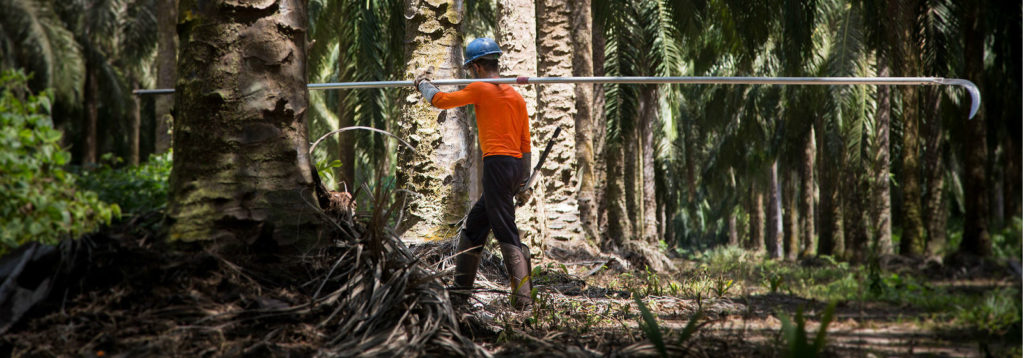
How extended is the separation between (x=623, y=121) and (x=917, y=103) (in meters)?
7.33

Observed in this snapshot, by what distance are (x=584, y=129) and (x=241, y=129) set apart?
26.1ft

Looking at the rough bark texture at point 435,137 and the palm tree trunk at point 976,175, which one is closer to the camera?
the palm tree trunk at point 976,175

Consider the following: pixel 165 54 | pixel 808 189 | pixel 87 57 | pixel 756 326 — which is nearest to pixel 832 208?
pixel 808 189

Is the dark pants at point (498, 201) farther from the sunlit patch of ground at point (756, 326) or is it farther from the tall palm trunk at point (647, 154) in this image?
the tall palm trunk at point (647, 154)

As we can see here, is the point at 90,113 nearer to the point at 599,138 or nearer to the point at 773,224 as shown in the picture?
the point at 599,138

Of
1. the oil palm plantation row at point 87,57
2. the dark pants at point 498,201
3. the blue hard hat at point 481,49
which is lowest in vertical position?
the dark pants at point 498,201

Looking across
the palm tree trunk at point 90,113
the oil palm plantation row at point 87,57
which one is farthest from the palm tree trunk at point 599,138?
the palm tree trunk at point 90,113

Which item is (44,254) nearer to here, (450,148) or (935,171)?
(450,148)

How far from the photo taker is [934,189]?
6.58 m

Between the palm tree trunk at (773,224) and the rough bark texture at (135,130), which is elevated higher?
the rough bark texture at (135,130)

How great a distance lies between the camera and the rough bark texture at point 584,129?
10.8 m

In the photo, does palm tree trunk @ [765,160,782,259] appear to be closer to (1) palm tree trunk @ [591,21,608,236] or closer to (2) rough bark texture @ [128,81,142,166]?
(1) palm tree trunk @ [591,21,608,236]

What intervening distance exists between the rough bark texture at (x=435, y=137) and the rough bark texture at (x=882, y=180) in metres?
7.45

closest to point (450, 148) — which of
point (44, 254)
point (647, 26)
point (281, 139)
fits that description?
point (281, 139)
